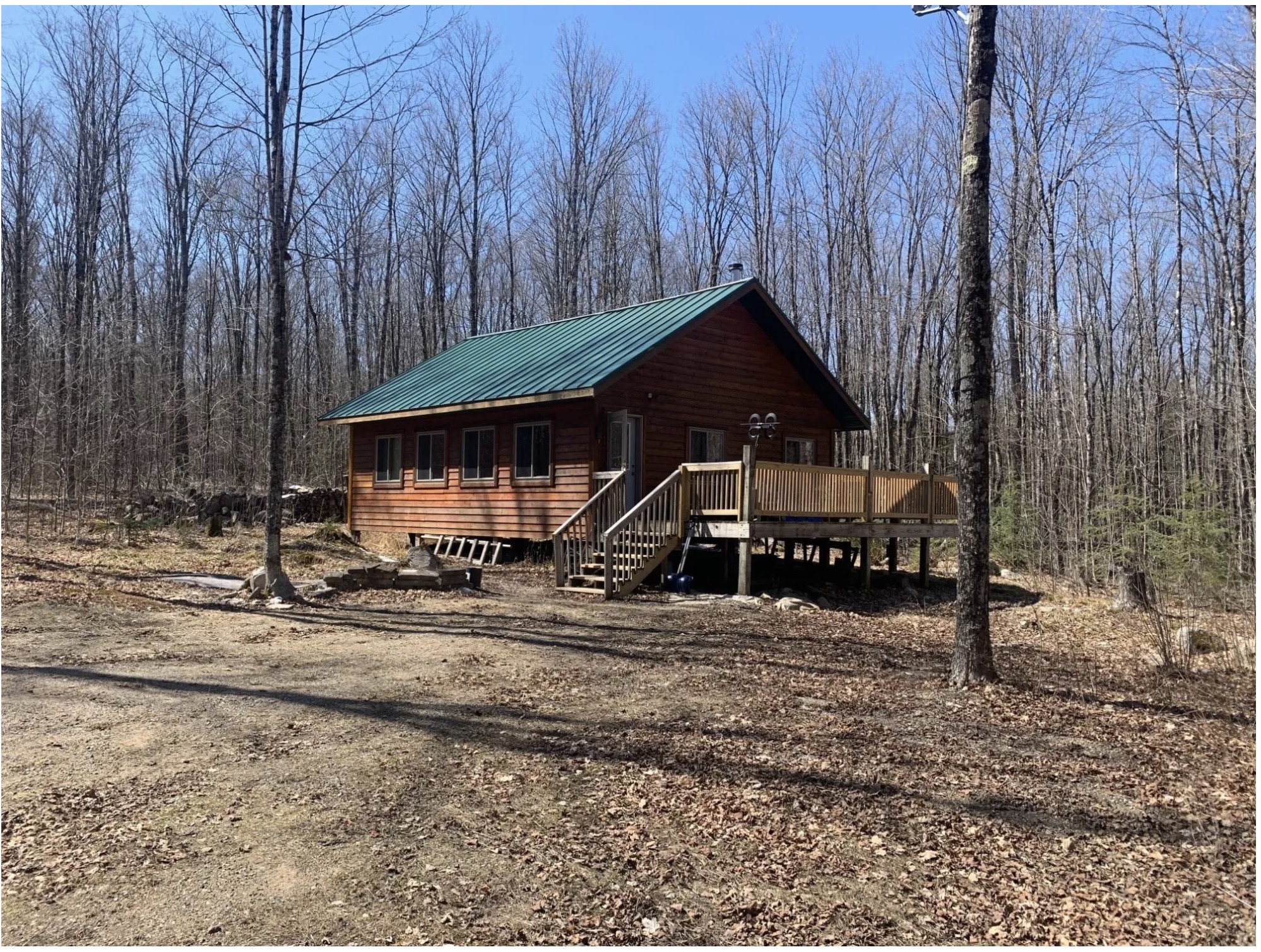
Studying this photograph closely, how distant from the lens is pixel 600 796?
4.74 metres

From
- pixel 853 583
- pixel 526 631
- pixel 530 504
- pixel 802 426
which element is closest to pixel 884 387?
pixel 802 426

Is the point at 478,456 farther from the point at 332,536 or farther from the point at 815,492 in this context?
the point at 815,492

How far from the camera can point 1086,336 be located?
2195cm

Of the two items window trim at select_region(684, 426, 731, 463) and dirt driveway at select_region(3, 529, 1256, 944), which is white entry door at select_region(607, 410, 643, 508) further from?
dirt driveway at select_region(3, 529, 1256, 944)

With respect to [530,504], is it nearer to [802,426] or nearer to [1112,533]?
[802,426]

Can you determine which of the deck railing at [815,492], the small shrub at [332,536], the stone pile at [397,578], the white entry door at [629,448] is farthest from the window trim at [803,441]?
the small shrub at [332,536]

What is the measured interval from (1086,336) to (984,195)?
1673cm

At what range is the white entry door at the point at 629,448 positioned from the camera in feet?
53.8

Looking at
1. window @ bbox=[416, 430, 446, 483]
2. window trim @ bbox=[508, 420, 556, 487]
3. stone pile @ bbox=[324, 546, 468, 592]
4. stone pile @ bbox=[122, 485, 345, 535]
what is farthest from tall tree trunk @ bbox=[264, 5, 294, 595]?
stone pile @ bbox=[122, 485, 345, 535]

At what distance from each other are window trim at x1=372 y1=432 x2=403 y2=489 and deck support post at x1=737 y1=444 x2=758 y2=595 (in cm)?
960

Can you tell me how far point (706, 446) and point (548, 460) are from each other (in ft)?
10.7

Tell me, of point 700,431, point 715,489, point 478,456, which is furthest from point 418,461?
point 715,489

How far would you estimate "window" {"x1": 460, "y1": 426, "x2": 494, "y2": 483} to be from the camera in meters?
18.2

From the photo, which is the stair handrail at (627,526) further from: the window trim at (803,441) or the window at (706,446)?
the window trim at (803,441)
